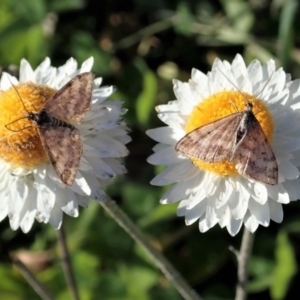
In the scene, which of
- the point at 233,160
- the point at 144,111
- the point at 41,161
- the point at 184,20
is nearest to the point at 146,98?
the point at 144,111

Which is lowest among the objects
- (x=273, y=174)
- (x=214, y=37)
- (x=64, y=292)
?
(x=64, y=292)

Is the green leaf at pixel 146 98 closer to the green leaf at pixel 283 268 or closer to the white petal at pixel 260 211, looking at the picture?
the green leaf at pixel 283 268

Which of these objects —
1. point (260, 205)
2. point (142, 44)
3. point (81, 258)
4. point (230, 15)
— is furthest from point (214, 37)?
point (260, 205)

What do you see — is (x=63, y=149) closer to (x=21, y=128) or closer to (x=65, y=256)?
(x=21, y=128)

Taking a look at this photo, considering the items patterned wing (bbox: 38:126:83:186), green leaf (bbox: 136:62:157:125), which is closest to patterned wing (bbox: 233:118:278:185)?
patterned wing (bbox: 38:126:83:186)

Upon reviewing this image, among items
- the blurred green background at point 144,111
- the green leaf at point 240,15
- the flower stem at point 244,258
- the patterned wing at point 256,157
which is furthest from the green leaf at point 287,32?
the patterned wing at point 256,157

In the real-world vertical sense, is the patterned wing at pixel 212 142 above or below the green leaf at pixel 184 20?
above

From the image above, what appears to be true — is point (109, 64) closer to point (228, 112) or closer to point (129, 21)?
point (129, 21)

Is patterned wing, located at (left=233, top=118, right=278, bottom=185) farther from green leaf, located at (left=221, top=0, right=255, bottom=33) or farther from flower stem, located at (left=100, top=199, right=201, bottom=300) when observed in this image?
green leaf, located at (left=221, top=0, right=255, bottom=33)
